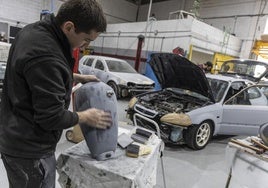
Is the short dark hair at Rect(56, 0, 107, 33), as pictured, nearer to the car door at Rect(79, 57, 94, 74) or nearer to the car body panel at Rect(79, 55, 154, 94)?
the car body panel at Rect(79, 55, 154, 94)

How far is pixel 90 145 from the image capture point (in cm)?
144

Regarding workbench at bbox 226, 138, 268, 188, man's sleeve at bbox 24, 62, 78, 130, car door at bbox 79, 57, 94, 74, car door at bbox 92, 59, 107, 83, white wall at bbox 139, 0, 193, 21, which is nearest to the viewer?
man's sleeve at bbox 24, 62, 78, 130

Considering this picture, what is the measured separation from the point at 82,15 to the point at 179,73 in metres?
3.14

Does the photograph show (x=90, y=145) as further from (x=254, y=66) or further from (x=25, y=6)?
(x=25, y=6)

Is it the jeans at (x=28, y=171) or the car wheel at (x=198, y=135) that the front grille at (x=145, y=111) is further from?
the jeans at (x=28, y=171)

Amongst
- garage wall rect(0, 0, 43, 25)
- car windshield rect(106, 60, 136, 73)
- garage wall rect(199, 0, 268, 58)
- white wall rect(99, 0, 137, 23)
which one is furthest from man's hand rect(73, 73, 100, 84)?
white wall rect(99, 0, 137, 23)

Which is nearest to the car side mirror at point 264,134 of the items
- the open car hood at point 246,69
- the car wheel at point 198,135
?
the car wheel at point 198,135

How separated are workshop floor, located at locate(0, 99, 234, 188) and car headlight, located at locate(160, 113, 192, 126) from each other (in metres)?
0.51

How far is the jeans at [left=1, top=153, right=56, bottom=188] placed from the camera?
1149 mm

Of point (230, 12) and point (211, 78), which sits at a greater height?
point (230, 12)

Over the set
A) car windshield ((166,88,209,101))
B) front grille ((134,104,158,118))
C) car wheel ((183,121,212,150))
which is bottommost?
car wheel ((183,121,212,150))

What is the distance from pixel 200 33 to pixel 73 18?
8.11 m

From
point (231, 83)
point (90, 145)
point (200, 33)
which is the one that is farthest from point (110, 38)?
point (90, 145)

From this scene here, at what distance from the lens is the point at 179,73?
3.99 m
